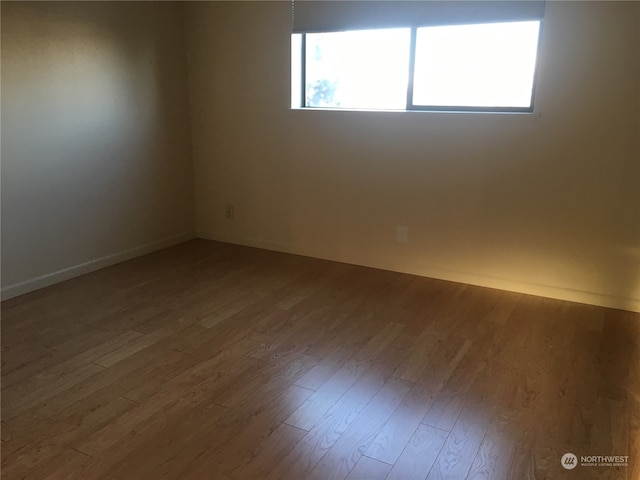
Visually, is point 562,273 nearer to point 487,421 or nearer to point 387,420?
point 487,421

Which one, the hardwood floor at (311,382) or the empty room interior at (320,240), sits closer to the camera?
the hardwood floor at (311,382)

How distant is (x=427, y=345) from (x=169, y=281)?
1.85 m

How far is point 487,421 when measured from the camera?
206 centimetres

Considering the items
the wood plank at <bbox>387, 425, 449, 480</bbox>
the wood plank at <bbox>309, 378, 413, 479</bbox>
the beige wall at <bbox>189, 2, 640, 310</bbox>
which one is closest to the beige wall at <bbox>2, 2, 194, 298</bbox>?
the beige wall at <bbox>189, 2, 640, 310</bbox>

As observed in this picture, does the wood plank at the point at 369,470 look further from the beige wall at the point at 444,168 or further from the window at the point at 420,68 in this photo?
the window at the point at 420,68

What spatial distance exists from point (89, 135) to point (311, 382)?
2418mm

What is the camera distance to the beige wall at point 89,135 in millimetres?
3158

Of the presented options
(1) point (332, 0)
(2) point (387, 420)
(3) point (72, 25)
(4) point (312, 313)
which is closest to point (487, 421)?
(2) point (387, 420)

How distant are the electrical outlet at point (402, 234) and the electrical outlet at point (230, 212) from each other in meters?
1.47

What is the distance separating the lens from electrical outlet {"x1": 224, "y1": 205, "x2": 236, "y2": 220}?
4422mm

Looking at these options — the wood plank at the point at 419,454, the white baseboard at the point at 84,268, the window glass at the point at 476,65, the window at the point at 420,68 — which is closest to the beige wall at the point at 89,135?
the white baseboard at the point at 84,268

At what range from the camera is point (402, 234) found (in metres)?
3.74

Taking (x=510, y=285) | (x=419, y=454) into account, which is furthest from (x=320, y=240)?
(x=419, y=454)

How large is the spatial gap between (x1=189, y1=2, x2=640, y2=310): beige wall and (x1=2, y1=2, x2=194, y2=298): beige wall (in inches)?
12.4
